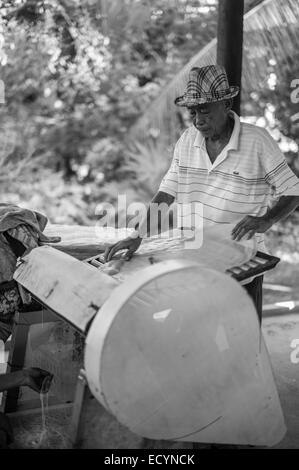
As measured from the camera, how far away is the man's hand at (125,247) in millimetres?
2658

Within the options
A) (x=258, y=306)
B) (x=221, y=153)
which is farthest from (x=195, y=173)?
(x=258, y=306)

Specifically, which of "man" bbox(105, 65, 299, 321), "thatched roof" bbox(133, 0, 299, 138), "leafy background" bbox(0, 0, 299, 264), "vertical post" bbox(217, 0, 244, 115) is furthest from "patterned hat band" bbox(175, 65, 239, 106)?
"leafy background" bbox(0, 0, 299, 264)

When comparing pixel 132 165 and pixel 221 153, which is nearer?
pixel 221 153

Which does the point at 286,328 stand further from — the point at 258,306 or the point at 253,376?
the point at 253,376

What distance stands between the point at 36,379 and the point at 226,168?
4.11 ft

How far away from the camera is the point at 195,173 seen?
297 cm

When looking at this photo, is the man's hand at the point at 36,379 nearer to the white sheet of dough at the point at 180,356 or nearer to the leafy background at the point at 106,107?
the white sheet of dough at the point at 180,356

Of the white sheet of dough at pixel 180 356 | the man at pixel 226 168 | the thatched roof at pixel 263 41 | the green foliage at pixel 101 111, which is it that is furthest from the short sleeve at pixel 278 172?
the green foliage at pixel 101 111

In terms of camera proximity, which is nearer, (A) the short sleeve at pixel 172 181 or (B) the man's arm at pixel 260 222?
(B) the man's arm at pixel 260 222

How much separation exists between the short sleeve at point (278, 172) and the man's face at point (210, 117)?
0.69ft

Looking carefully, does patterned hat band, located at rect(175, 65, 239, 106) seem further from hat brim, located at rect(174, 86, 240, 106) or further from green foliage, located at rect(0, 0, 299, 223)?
green foliage, located at rect(0, 0, 299, 223)

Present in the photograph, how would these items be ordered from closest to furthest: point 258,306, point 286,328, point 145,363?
point 145,363
point 258,306
point 286,328

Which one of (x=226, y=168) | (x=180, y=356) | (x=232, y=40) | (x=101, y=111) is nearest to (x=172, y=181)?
(x=226, y=168)
